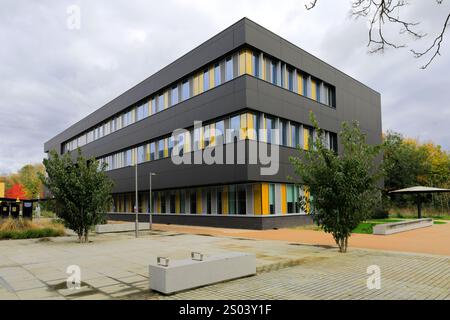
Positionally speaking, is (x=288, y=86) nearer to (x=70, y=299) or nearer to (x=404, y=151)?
(x=70, y=299)

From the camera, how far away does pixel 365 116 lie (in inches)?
1507

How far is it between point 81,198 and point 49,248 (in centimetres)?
308

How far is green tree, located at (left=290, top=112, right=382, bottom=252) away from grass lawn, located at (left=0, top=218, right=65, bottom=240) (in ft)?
54.9

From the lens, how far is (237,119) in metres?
26.2

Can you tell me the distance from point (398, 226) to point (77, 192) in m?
18.7

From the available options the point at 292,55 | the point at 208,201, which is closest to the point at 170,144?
the point at 208,201

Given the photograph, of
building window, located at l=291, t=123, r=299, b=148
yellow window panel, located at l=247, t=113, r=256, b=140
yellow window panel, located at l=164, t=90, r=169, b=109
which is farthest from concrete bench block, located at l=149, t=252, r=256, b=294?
yellow window panel, located at l=164, t=90, r=169, b=109

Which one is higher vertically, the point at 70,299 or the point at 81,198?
the point at 81,198

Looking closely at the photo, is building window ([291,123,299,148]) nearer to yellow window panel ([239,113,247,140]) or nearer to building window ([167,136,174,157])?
yellow window panel ([239,113,247,140])

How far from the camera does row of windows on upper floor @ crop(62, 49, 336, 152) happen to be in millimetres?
26516

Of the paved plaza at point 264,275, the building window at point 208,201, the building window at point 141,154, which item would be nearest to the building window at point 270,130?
the building window at point 208,201

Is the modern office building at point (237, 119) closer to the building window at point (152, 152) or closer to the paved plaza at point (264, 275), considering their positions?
the building window at point (152, 152)

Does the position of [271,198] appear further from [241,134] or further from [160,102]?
[160,102]
